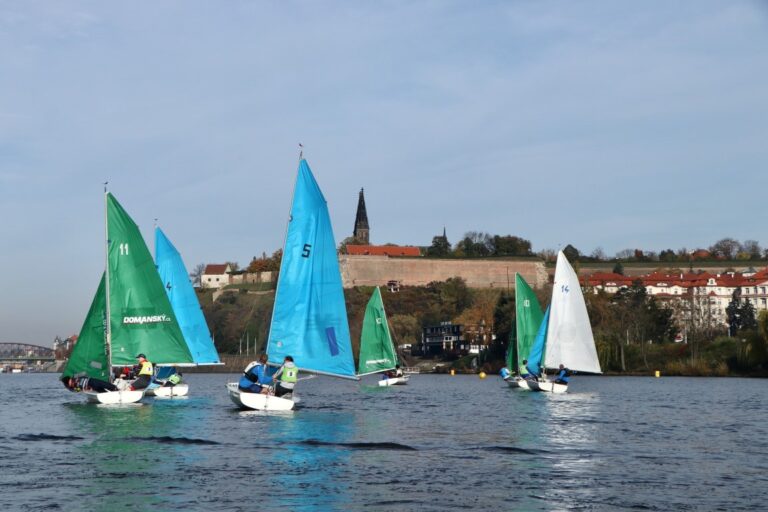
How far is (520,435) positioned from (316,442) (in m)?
6.86

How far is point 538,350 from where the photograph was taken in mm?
63719

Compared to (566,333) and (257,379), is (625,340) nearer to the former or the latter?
(566,333)

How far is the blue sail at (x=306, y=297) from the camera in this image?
1401 inches

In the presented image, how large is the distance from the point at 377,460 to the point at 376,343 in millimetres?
49283

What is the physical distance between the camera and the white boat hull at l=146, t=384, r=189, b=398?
49.8m

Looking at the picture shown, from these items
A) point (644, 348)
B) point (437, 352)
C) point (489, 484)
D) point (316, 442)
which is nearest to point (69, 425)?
point (316, 442)

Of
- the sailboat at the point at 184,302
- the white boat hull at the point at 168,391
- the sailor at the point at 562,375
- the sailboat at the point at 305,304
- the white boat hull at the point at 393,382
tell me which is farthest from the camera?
the white boat hull at the point at 393,382

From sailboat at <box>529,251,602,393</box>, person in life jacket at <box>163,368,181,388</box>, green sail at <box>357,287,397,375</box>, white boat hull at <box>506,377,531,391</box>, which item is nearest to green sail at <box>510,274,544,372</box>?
white boat hull at <box>506,377,531,391</box>

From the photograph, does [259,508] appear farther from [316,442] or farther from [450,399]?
[450,399]

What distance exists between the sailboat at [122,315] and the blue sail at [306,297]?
793 cm

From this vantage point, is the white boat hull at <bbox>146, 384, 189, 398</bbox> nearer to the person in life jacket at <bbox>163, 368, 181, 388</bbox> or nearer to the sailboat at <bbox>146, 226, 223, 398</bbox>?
the person in life jacket at <bbox>163, 368, 181, 388</bbox>

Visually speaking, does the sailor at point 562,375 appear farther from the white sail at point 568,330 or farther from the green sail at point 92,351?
the green sail at point 92,351

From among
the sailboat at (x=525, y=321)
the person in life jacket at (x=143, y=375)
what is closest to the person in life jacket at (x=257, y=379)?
the person in life jacket at (x=143, y=375)

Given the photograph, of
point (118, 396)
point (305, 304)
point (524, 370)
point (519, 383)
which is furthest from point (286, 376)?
point (524, 370)
